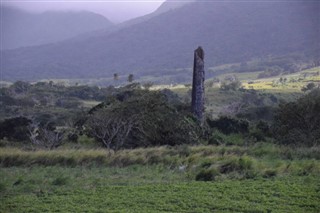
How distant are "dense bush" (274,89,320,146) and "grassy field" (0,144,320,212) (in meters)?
4.42

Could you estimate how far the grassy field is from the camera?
31.6ft

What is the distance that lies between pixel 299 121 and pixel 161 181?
42.6ft

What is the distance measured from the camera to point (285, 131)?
909 inches

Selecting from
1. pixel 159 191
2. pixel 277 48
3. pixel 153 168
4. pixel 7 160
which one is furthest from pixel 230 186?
pixel 277 48

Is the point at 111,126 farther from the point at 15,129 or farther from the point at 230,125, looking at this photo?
the point at 15,129

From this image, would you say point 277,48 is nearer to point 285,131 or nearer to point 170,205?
point 285,131

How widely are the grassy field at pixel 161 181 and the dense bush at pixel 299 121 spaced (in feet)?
14.5

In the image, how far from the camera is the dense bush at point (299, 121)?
21.9 meters

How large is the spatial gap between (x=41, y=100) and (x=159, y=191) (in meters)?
62.1

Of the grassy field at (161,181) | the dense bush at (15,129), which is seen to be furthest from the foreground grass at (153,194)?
the dense bush at (15,129)

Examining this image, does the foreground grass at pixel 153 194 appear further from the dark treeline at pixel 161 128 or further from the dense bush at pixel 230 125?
the dense bush at pixel 230 125

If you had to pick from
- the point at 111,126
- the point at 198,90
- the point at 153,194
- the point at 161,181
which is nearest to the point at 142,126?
the point at 111,126

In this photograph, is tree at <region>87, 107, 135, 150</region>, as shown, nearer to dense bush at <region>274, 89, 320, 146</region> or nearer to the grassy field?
the grassy field

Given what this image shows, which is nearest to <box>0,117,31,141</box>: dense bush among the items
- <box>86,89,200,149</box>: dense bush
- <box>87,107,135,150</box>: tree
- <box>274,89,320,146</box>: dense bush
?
<box>86,89,200,149</box>: dense bush
